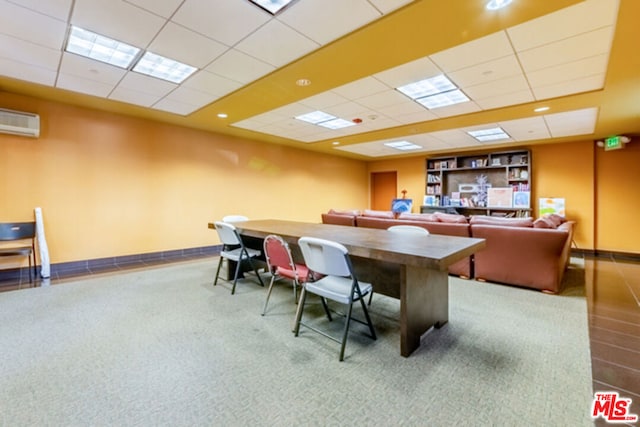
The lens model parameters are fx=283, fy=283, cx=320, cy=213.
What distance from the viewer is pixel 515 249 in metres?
3.53

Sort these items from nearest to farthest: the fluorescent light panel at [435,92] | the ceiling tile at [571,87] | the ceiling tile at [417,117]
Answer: the ceiling tile at [571,87] → the fluorescent light panel at [435,92] → the ceiling tile at [417,117]

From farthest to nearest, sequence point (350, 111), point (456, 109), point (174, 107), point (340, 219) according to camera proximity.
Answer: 1. point (340, 219)
2. point (350, 111)
3. point (174, 107)
4. point (456, 109)

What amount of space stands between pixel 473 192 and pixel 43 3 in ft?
27.1

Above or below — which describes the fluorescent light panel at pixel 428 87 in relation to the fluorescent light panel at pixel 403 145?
below

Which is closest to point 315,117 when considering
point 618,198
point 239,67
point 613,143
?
point 239,67

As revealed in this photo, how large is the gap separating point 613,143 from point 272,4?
22.7 ft

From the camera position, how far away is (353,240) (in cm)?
232

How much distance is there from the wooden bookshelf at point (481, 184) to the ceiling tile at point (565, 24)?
205 inches

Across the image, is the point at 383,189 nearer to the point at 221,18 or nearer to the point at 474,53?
the point at 474,53

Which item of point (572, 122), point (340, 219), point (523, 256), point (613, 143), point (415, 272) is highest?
point (572, 122)

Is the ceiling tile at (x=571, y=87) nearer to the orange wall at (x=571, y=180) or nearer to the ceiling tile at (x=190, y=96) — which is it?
the orange wall at (x=571, y=180)

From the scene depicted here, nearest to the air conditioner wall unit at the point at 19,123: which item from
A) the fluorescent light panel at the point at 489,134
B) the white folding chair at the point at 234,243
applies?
the white folding chair at the point at 234,243

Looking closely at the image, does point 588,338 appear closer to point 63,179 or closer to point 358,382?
point 358,382

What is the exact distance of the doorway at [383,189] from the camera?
31.2 ft
